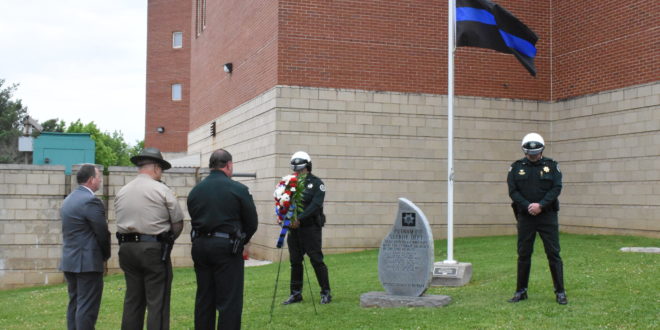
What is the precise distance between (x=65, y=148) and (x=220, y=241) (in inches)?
784

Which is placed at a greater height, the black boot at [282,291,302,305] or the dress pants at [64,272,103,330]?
the dress pants at [64,272,103,330]

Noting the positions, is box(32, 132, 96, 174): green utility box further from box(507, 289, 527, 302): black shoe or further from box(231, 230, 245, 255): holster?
box(231, 230, 245, 255): holster

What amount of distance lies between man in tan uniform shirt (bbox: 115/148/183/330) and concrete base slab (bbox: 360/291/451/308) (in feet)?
10.1

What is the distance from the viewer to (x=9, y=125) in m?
57.2

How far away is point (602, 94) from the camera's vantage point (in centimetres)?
1731

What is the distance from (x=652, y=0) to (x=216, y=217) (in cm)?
1286

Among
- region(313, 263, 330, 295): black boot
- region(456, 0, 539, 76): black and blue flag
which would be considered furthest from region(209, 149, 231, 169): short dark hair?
region(456, 0, 539, 76): black and blue flag

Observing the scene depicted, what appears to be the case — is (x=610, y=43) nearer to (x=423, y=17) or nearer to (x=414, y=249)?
(x=423, y=17)

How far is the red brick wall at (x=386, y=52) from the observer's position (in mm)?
17438

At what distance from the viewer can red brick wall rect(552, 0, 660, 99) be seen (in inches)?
634

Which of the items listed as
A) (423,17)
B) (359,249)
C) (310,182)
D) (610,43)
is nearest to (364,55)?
(423,17)

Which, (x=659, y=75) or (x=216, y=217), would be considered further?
(x=659, y=75)

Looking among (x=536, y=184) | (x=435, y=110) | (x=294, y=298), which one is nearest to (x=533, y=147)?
(x=536, y=184)

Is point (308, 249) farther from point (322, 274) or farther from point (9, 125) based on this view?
point (9, 125)
